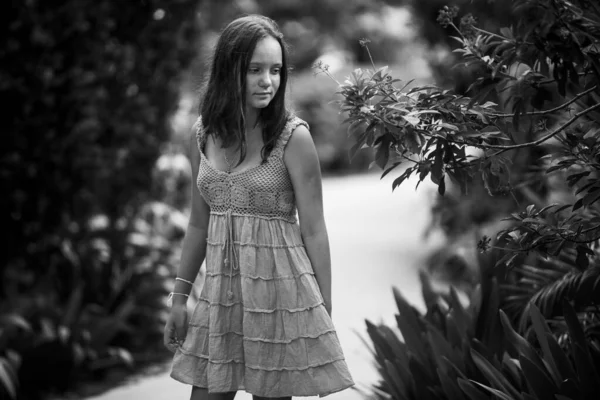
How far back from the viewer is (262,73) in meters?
3.12

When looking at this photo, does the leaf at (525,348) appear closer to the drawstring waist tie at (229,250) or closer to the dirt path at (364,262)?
the drawstring waist tie at (229,250)

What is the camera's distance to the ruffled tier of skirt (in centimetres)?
310

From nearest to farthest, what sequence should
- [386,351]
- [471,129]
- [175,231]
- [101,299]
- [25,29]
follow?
[471,129]
[386,351]
[25,29]
[101,299]
[175,231]

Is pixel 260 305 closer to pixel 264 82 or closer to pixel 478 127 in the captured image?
pixel 264 82

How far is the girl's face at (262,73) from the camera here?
10.2ft

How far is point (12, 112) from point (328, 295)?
3409 mm

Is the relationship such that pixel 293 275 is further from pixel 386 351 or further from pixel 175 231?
pixel 175 231

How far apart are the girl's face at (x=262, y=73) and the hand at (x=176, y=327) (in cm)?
82

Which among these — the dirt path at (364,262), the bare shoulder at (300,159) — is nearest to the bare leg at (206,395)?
the bare shoulder at (300,159)

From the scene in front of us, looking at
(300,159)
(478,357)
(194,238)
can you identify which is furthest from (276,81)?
(478,357)

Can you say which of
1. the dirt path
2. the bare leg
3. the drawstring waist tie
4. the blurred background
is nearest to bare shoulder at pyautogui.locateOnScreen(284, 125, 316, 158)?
the drawstring waist tie

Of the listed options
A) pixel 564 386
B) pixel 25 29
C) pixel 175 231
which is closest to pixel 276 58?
pixel 564 386

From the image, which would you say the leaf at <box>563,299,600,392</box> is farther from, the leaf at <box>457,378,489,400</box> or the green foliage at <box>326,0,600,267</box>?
the green foliage at <box>326,0,600,267</box>

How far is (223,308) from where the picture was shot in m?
3.18
